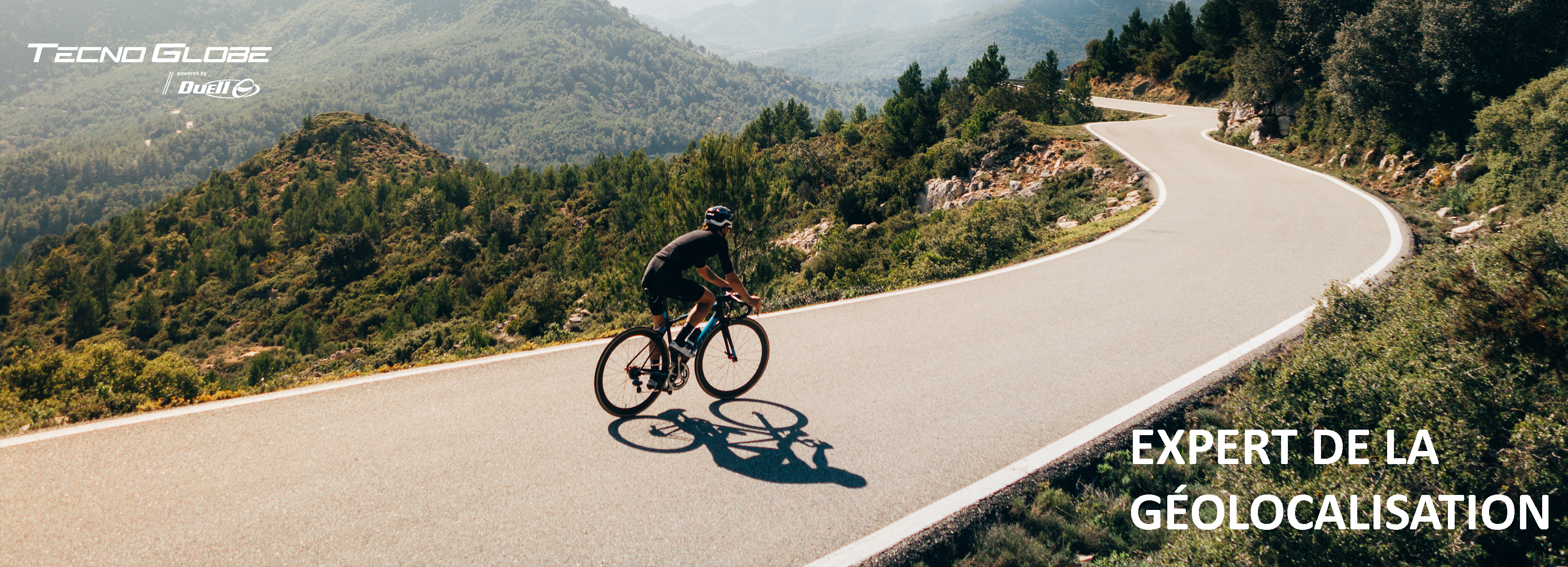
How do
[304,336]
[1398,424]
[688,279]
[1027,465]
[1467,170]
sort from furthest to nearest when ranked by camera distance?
[304,336], [1467,170], [688,279], [1027,465], [1398,424]

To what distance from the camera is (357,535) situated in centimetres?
354

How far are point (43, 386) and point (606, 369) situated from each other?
5.84 metres

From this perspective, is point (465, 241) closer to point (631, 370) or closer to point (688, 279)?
point (631, 370)

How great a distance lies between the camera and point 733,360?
5488 millimetres

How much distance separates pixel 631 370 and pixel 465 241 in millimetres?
61259

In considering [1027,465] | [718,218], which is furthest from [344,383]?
[1027,465]

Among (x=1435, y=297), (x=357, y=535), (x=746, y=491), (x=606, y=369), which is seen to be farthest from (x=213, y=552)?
(x=1435, y=297)

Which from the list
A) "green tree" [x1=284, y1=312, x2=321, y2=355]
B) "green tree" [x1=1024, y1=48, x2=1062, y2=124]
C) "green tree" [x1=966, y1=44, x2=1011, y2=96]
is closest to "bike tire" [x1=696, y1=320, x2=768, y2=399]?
"green tree" [x1=1024, y1=48, x2=1062, y2=124]

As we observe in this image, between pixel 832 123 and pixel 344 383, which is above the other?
pixel 832 123

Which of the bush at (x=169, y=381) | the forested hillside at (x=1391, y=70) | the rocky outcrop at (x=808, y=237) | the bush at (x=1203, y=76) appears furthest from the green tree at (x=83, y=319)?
the bush at (x=1203, y=76)

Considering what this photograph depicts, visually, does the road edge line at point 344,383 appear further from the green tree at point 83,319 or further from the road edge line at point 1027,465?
the green tree at point 83,319

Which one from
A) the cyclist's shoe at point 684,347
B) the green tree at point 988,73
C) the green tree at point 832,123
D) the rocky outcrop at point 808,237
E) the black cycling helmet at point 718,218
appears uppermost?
the green tree at point 988,73

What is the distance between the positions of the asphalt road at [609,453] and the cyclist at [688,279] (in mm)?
716

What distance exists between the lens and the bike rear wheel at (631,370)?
16.5 feet
